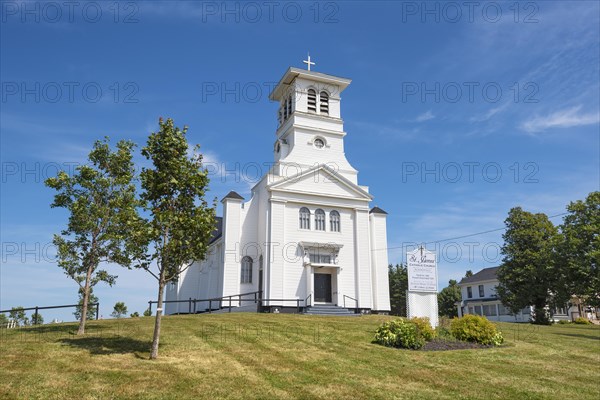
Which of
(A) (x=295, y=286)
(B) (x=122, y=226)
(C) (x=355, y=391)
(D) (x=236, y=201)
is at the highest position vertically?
(D) (x=236, y=201)

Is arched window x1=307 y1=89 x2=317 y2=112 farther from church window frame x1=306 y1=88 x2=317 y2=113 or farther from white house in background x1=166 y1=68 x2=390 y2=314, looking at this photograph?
white house in background x1=166 y1=68 x2=390 y2=314

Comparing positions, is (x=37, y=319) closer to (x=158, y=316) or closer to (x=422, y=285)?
(x=158, y=316)

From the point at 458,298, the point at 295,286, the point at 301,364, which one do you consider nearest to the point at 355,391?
the point at 301,364

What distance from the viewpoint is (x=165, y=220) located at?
15086mm

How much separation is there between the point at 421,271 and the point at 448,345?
455 centimetres

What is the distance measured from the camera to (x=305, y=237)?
3328 cm

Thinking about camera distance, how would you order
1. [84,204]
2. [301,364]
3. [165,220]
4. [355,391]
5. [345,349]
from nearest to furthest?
1. [355,391]
2. [301,364]
3. [165,220]
4. [345,349]
5. [84,204]

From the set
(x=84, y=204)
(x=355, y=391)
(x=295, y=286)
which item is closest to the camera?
(x=355, y=391)

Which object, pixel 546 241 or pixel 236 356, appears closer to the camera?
pixel 236 356

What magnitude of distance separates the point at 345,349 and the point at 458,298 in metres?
60.1

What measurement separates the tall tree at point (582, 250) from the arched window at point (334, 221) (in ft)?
51.8

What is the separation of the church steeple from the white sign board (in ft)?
50.8

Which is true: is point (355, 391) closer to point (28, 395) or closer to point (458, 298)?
point (28, 395)

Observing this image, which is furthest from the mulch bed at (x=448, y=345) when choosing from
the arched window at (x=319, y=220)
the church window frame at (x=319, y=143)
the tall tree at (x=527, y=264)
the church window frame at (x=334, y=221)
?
the tall tree at (x=527, y=264)
